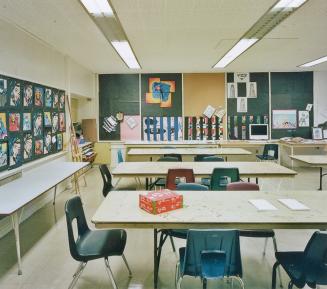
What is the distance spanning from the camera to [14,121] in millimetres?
4410

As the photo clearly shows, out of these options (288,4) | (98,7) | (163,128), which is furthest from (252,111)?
(98,7)

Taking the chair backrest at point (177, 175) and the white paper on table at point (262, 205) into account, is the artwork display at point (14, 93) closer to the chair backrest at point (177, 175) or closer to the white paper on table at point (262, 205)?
the chair backrest at point (177, 175)

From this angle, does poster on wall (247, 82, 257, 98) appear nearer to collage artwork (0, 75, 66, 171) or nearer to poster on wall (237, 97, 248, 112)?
poster on wall (237, 97, 248, 112)

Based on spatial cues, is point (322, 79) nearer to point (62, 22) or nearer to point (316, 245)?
point (62, 22)

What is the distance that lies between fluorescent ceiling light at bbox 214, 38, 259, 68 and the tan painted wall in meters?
1.48

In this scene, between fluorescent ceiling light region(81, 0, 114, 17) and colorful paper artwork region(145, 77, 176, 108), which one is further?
colorful paper artwork region(145, 77, 176, 108)

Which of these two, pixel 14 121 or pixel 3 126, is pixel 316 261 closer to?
pixel 3 126

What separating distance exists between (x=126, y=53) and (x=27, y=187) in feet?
11.7

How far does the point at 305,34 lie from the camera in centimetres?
506

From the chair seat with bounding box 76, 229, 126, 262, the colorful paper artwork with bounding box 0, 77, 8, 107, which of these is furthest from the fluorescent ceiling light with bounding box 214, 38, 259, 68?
the chair seat with bounding box 76, 229, 126, 262

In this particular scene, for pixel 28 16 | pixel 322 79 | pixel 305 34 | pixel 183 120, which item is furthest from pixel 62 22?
pixel 322 79

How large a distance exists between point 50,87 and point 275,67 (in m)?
5.91

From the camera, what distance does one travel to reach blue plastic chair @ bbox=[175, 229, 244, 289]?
6.76ft

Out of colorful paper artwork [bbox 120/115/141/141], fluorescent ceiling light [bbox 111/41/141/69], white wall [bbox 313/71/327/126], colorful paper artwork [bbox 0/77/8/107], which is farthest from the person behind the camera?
colorful paper artwork [bbox 120/115/141/141]
